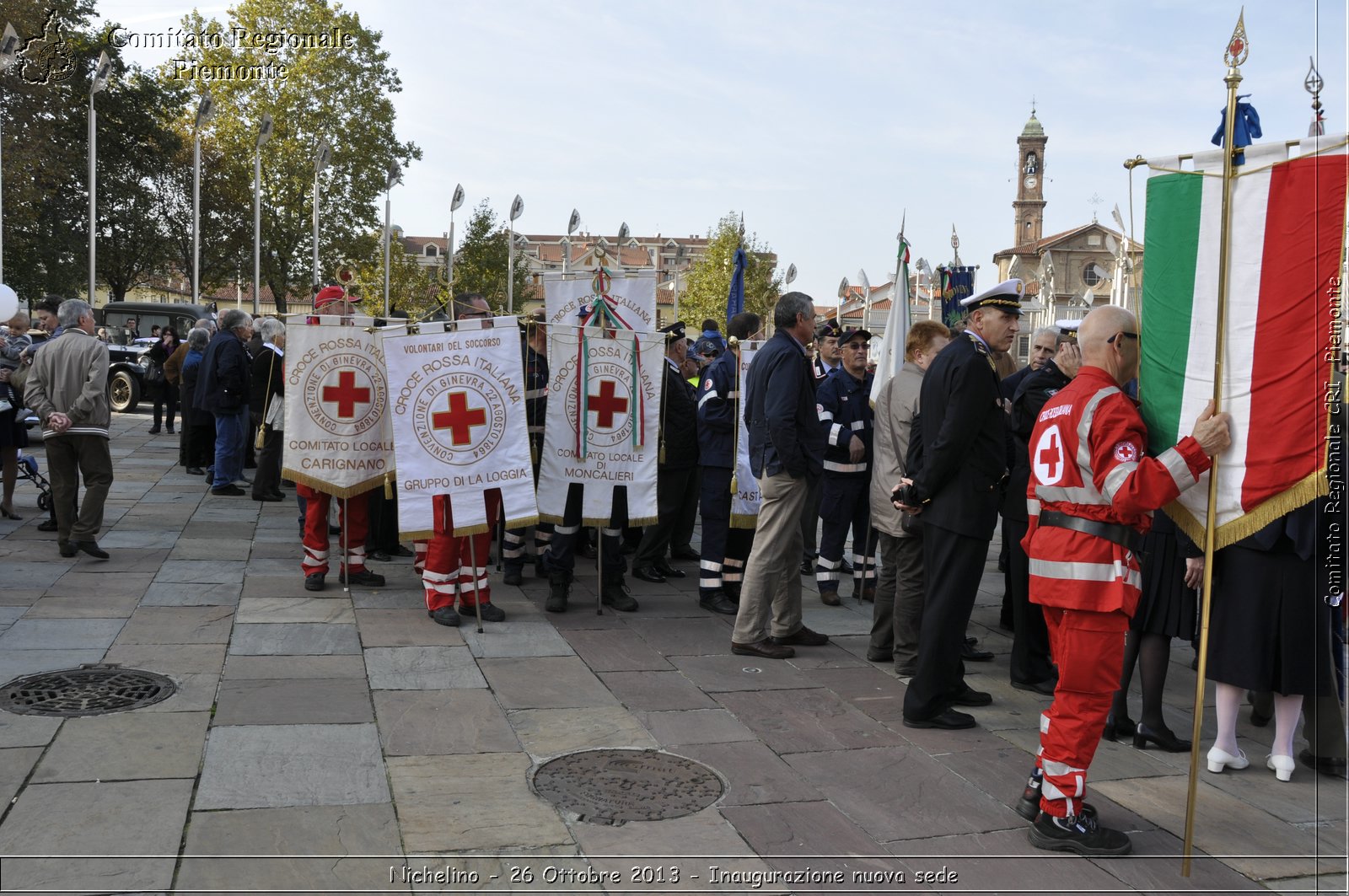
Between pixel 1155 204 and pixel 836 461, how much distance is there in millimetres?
4340

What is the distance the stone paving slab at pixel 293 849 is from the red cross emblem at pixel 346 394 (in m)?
3.73

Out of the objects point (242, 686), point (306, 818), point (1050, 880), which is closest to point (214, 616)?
point (242, 686)

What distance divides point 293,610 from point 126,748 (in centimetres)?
254

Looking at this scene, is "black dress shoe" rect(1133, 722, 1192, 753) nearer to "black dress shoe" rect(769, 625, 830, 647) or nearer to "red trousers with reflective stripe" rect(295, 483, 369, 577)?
"black dress shoe" rect(769, 625, 830, 647)

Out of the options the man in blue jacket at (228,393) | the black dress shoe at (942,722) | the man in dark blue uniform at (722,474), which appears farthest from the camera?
the man in blue jacket at (228,393)

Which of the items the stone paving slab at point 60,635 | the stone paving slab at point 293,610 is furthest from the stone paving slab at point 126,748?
the stone paving slab at point 293,610

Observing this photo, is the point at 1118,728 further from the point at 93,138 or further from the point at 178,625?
the point at 93,138

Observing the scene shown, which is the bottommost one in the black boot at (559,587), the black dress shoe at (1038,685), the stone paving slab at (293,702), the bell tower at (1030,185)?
the black dress shoe at (1038,685)

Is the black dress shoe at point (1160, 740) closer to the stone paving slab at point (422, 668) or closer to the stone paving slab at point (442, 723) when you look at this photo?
the stone paving slab at point (442, 723)

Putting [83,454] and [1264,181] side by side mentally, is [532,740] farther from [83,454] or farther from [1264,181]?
[83,454]

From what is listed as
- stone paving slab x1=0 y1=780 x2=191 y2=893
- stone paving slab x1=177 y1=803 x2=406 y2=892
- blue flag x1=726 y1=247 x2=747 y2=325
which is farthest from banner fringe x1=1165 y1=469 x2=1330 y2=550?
blue flag x1=726 y1=247 x2=747 y2=325

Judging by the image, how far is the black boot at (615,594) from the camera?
739cm

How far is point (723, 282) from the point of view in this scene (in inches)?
2126

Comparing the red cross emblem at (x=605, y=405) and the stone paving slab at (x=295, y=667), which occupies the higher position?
the red cross emblem at (x=605, y=405)
